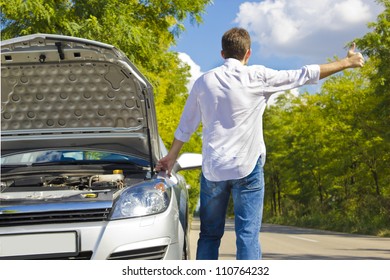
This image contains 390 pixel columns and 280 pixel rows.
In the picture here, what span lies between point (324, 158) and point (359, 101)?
5395 mm

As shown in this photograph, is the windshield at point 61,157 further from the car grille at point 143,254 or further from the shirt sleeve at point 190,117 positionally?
the car grille at point 143,254

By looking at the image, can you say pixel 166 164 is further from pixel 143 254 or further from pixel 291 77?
pixel 291 77

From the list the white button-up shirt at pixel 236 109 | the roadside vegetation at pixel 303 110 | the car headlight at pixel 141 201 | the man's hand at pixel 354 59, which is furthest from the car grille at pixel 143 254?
the roadside vegetation at pixel 303 110

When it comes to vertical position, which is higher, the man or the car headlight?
the man

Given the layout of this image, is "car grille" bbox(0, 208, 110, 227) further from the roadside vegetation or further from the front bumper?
the roadside vegetation

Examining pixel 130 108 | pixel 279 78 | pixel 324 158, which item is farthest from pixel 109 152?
pixel 324 158

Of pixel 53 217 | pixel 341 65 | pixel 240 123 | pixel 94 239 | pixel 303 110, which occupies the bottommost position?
pixel 94 239

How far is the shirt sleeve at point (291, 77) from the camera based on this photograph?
4.09 metres

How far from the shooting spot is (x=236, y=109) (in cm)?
403

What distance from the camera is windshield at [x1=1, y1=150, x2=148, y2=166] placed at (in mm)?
5406

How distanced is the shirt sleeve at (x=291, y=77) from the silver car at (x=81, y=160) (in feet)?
3.03

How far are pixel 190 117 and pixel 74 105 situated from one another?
1.51 m

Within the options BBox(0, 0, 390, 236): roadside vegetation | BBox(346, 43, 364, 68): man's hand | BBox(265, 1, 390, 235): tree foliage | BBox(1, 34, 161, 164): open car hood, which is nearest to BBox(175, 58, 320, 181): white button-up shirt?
BBox(346, 43, 364, 68): man's hand

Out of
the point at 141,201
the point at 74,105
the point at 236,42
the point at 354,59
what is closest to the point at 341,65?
the point at 354,59
